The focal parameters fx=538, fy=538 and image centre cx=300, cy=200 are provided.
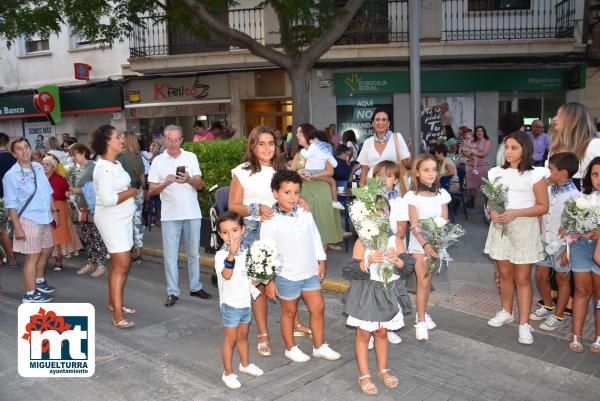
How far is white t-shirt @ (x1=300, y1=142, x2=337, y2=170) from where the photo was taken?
7.29m

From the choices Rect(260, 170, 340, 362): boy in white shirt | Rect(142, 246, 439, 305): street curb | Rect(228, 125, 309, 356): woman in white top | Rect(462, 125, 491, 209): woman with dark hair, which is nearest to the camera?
Rect(260, 170, 340, 362): boy in white shirt

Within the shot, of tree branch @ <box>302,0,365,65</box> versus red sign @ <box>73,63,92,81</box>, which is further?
red sign @ <box>73,63,92,81</box>

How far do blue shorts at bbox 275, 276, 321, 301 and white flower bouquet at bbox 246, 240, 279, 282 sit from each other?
0.53 metres

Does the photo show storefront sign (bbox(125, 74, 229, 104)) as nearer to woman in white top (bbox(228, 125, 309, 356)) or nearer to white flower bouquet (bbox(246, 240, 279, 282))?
woman in white top (bbox(228, 125, 309, 356))

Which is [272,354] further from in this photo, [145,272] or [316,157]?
[145,272]

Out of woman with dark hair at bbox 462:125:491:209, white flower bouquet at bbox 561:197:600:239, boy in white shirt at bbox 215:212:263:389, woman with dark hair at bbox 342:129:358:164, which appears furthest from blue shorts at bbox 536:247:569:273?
woman with dark hair at bbox 342:129:358:164

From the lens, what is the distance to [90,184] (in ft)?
24.8

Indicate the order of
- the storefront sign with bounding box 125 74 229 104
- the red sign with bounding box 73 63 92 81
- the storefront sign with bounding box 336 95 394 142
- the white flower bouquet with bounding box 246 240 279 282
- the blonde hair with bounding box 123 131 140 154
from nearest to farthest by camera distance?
the white flower bouquet with bounding box 246 240 279 282 → the blonde hair with bounding box 123 131 140 154 → the storefront sign with bounding box 336 95 394 142 → the storefront sign with bounding box 125 74 229 104 → the red sign with bounding box 73 63 92 81

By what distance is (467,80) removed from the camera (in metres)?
16.4

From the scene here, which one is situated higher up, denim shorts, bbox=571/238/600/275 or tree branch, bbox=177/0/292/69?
tree branch, bbox=177/0/292/69

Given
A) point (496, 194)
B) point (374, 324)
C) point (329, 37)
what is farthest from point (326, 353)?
point (329, 37)

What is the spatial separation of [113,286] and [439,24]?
43.9 ft

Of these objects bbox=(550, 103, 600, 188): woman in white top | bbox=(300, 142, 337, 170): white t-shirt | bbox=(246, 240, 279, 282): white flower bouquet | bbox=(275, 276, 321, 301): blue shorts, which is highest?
bbox=(550, 103, 600, 188): woman in white top

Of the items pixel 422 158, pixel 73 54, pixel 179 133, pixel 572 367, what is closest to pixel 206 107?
pixel 73 54
